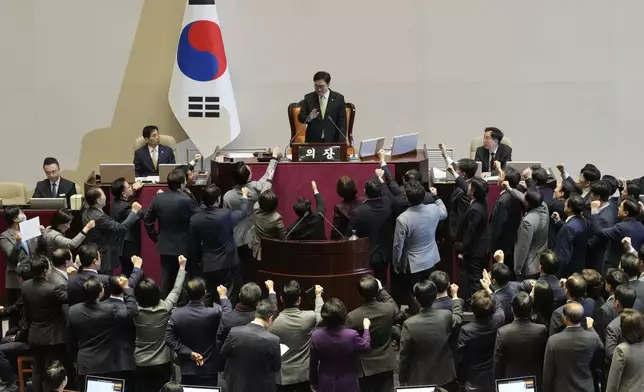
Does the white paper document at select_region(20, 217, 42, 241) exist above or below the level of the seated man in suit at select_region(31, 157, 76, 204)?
below

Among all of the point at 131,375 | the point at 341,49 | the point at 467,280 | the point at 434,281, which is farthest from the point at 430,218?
the point at 341,49

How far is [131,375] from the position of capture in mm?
7355

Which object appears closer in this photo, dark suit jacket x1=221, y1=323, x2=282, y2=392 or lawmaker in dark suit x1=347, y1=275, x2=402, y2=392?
dark suit jacket x1=221, y1=323, x2=282, y2=392

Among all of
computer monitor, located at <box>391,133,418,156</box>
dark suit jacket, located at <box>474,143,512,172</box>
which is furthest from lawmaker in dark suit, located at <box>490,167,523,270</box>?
dark suit jacket, located at <box>474,143,512,172</box>

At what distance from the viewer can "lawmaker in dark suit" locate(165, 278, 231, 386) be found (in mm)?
6859

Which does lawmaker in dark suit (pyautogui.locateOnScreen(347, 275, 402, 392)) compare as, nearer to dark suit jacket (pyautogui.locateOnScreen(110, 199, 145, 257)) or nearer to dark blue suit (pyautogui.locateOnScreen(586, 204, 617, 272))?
dark blue suit (pyautogui.locateOnScreen(586, 204, 617, 272))

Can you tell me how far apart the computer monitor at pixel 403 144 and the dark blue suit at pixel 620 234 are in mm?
2225

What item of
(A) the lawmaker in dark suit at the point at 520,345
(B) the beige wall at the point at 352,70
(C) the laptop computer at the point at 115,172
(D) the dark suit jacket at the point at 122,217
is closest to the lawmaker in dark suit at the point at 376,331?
(A) the lawmaker in dark suit at the point at 520,345

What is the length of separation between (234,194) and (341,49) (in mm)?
4353

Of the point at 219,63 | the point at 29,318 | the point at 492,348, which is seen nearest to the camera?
the point at 492,348

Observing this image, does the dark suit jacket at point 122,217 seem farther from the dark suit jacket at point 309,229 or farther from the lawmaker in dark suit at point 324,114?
the lawmaker in dark suit at point 324,114

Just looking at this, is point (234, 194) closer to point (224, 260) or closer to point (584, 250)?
point (224, 260)

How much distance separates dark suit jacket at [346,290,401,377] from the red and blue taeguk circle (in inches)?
232

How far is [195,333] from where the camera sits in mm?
6918
